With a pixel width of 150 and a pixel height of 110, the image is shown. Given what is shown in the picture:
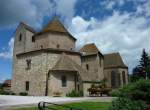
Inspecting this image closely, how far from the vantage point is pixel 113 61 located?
66125 millimetres

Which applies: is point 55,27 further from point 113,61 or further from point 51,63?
point 113,61

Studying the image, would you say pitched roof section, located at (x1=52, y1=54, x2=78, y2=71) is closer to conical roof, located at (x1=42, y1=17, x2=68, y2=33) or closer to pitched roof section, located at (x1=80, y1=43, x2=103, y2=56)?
conical roof, located at (x1=42, y1=17, x2=68, y2=33)

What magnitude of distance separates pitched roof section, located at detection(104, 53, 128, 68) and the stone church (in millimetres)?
11483

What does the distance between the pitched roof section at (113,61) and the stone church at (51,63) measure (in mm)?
11483

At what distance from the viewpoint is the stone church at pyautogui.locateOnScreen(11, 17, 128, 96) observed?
40.7 m

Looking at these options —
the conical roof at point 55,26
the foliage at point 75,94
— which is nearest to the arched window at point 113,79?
the conical roof at point 55,26

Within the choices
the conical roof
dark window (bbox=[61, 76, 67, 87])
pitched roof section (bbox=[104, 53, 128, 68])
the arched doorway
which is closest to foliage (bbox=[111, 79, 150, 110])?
dark window (bbox=[61, 76, 67, 87])

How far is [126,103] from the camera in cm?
1189

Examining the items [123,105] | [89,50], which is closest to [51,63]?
[89,50]

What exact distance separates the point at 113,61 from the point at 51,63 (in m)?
28.4

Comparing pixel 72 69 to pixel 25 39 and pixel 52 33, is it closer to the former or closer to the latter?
pixel 52 33

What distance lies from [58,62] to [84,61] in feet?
45.3

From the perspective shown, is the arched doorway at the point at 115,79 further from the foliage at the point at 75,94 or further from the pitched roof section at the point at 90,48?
the foliage at the point at 75,94

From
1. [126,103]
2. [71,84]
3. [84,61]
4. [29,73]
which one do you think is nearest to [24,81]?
[29,73]
